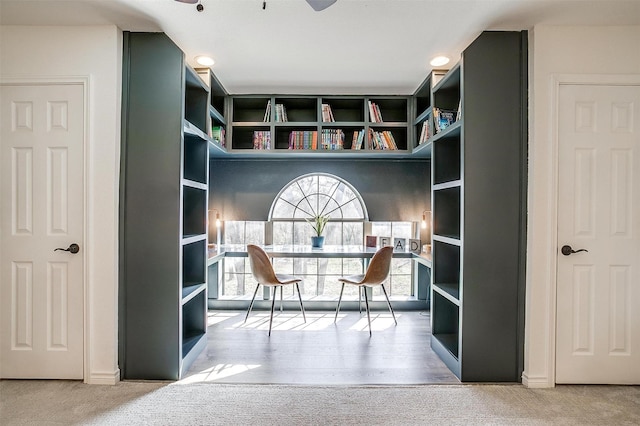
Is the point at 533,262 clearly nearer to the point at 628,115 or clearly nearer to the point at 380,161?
the point at 628,115

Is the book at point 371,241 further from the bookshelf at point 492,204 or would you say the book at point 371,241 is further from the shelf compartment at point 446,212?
the bookshelf at point 492,204

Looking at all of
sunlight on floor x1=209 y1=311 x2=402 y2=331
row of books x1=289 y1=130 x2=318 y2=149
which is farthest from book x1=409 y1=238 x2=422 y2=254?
row of books x1=289 y1=130 x2=318 y2=149

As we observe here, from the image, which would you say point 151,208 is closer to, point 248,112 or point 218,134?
point 218,134

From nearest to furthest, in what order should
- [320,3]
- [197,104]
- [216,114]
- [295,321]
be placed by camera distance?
[320,3], [197,104], [216,114], [295,321]

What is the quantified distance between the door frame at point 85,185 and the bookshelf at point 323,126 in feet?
5.09

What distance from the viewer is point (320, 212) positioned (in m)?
4.41

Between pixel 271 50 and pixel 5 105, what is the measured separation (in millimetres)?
1894

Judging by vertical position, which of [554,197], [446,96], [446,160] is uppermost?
[446,96]

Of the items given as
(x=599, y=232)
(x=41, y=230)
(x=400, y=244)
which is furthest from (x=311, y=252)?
(x=599, y=232)

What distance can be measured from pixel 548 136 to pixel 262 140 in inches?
104

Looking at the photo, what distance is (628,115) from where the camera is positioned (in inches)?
93.8

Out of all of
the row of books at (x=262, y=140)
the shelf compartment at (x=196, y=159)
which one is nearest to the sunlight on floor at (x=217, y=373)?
the shelf compartment at (x=196, y=159)

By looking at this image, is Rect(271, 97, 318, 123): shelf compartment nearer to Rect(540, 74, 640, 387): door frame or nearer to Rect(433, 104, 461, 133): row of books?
Rect(433, 104, 461, 133): row of books

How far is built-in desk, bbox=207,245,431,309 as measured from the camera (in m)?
3.71
